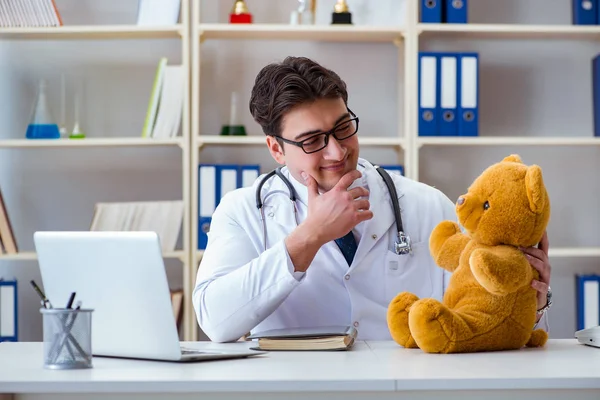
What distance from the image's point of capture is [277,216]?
6.39ft

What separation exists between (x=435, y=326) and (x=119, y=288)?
534mm

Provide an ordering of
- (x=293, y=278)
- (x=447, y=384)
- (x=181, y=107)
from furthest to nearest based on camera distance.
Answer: (x=181, y=107), (x=293, y=278), (x=447, y=384)

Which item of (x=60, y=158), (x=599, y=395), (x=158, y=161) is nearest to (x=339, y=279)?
(x=599, y=395)

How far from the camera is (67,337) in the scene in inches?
48.8

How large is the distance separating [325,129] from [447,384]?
83 cm

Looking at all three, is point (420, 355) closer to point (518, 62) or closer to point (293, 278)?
point (293, 278)

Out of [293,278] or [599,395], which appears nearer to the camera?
[599,395]

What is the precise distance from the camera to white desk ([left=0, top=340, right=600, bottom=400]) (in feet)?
3.63

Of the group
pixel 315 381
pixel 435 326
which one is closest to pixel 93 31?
pixel 435 326

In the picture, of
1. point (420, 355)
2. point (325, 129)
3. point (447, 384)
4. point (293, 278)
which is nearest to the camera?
point (447, 384)

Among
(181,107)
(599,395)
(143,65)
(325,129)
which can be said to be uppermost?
(143,65)

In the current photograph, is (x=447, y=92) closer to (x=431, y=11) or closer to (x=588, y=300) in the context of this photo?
(x=431, y=11)

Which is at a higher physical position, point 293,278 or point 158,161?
point 158,161

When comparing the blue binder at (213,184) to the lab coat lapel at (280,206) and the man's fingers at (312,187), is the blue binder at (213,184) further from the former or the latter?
the man's fingers at (312,187)
